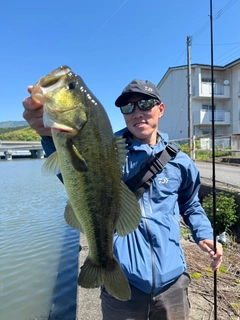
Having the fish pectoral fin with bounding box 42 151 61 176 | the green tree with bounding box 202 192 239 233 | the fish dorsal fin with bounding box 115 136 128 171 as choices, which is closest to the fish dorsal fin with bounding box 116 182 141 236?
the fish dorsal fin with bounding box 115 136 128 171

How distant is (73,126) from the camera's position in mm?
1481

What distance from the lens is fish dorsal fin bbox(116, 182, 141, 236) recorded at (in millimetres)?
1692

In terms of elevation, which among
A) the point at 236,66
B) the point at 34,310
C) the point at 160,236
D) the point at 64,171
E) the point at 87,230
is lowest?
the point at 34,310

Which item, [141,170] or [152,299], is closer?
[152,299]

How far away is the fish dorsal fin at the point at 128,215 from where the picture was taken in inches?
66.6

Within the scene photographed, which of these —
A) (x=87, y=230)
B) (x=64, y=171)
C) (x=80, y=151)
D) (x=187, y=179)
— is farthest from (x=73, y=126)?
(x=187, y=179)

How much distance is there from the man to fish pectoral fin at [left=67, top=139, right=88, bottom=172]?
0.36 meters

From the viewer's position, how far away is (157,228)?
201cm

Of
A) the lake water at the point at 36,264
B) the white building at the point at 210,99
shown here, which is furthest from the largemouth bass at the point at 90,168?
the white building at the point at 210,99

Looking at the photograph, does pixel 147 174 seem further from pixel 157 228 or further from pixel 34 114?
pixel 34 114

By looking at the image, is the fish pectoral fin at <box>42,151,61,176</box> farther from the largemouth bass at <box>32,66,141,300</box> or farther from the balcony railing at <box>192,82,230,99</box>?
the balcony railing at <box>192,82,230,99</box>

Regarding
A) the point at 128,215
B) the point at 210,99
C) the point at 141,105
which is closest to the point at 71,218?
the point at 128,215

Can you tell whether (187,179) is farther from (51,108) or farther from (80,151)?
(51,108)

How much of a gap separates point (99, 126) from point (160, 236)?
975 mm
